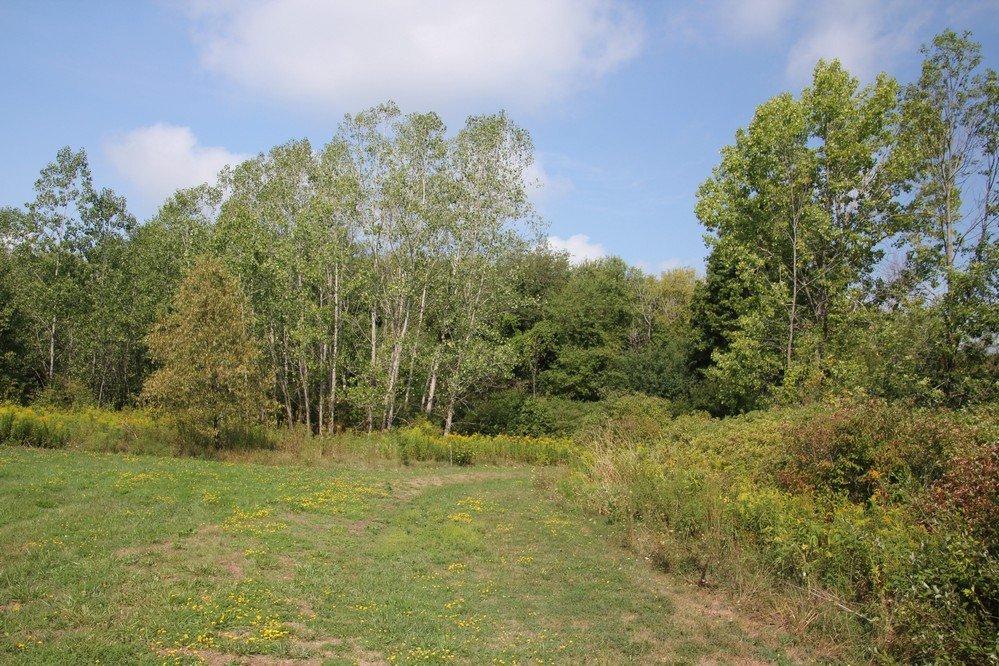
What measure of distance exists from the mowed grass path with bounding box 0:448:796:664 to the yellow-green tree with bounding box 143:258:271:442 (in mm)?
6414

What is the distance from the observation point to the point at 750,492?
9.93 m

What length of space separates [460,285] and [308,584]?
942 inches

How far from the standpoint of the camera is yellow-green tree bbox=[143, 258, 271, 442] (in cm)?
2003

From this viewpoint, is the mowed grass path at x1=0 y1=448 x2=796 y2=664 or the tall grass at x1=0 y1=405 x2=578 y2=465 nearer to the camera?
the mowed grass path at x1=0 y1=448 x2=796 y2=664

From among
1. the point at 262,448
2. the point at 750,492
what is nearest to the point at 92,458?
the point at 262,448

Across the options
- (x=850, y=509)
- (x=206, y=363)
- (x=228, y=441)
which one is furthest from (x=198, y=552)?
(x=228, y=441)

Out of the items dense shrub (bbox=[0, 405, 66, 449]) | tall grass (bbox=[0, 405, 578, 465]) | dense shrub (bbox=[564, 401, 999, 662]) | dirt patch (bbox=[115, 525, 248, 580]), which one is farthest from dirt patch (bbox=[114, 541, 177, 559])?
dense shrub (bbox=[0, 405, 66, 449])

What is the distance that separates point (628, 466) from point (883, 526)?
5894 mm

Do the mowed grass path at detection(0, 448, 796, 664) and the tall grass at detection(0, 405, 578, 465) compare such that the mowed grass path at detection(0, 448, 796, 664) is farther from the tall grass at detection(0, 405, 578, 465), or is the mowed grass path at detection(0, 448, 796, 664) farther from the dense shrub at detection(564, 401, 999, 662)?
the tall grass at detection(0, 405, 578, 465)

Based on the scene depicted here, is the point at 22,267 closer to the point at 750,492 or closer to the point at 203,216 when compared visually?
the point at 203,216

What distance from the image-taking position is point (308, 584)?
27.3 ft

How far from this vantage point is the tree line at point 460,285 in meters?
17.6

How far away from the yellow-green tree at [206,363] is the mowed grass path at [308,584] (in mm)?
6414

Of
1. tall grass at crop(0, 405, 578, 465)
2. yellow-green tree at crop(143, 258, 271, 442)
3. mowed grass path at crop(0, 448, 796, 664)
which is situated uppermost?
yellow-green tree at crop(143, 258, 271, 442)
